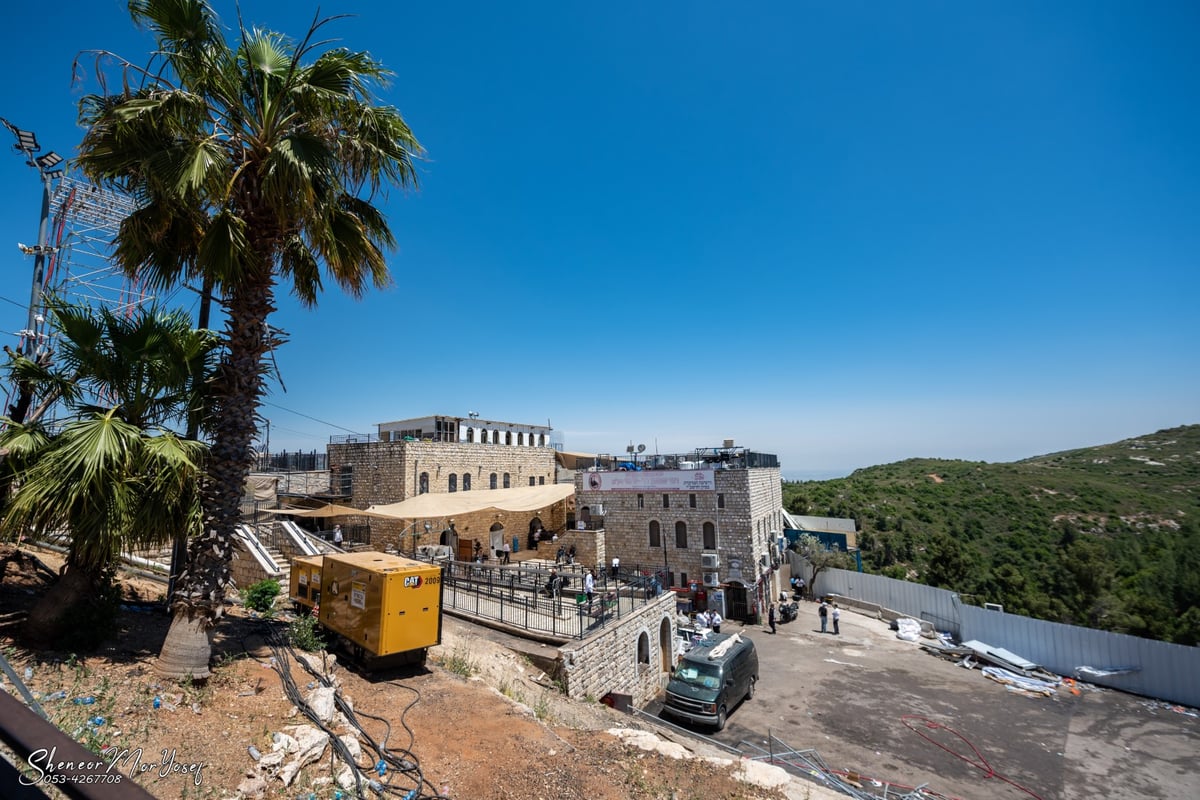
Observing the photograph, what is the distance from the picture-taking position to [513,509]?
20.0 meters

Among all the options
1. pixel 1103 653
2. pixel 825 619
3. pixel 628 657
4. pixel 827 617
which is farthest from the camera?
pixel 827 617

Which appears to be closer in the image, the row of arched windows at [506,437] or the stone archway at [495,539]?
the stone archway at [495,539]

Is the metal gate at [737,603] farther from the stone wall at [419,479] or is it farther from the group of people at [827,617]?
the stone wall at [419,479]

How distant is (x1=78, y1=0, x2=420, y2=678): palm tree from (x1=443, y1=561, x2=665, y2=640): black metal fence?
8476mm

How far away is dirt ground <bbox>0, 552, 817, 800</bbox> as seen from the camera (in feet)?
18.3

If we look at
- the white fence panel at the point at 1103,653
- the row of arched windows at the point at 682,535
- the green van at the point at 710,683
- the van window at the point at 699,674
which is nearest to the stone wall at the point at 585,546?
the row of arched windows at the point at 682,535

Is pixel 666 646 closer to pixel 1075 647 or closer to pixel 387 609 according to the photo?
pixel 387 609

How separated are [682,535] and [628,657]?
13237mm

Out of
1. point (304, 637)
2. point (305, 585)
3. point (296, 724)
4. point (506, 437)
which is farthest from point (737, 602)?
point (296, 724)

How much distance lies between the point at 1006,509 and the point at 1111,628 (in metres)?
41.0

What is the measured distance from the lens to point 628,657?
50.2 feet

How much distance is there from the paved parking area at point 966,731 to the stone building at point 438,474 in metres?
12.6

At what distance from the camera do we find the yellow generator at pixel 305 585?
39.5 feet

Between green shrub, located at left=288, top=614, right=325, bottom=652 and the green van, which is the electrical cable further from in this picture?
the green van
